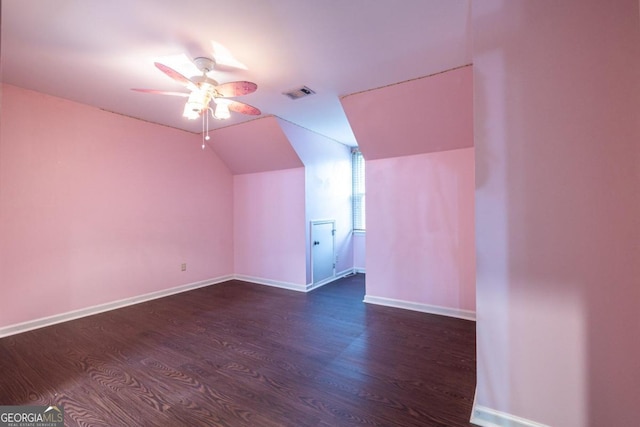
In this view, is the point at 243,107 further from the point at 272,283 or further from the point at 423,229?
the point at 272,283

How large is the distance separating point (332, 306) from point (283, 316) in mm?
727

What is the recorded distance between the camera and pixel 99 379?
2072mm

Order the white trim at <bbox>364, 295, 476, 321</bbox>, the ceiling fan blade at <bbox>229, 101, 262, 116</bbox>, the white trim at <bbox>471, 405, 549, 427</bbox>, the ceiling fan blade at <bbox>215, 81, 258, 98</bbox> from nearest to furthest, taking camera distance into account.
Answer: the white trim at <bbox>471, 405, 549, 427</bbox> < the ceiling fan blade at <bbox>215, 81, 258, 98</bbox> < the ceiling fan blade at <bbox>229, 101, 262, 116</bbox> < the white trim at <bbox>364, 295, 476, 321</bbox>

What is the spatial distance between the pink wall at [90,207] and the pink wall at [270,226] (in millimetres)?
633

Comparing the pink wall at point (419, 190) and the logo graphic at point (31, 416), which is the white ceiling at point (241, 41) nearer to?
the pink wall at point (419, 190)

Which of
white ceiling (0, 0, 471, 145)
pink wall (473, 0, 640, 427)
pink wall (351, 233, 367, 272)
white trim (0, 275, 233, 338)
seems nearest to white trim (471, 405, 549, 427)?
pink wall (473, 0, 640, 427)

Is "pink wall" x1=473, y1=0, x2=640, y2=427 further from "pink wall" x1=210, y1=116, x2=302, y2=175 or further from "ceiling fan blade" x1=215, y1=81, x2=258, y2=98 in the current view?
"pink wall" x1=210, y1=116, x2=302, y2=175

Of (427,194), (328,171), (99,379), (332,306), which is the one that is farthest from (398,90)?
(99,379)

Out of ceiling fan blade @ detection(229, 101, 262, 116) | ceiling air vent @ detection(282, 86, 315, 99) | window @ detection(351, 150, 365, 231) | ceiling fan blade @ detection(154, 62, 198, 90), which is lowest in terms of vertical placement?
window @ detection(351, 150, 365, 231)

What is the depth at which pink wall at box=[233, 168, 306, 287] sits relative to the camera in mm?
4523

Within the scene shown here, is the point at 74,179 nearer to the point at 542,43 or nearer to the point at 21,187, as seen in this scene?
the point at 21,187

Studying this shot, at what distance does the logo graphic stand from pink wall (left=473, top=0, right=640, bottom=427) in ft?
8.70

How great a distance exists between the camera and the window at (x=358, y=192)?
5762 mm

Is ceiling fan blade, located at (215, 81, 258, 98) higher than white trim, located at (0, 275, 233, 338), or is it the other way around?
ceiling fan blade, located at (215, 81, 258, 98)
